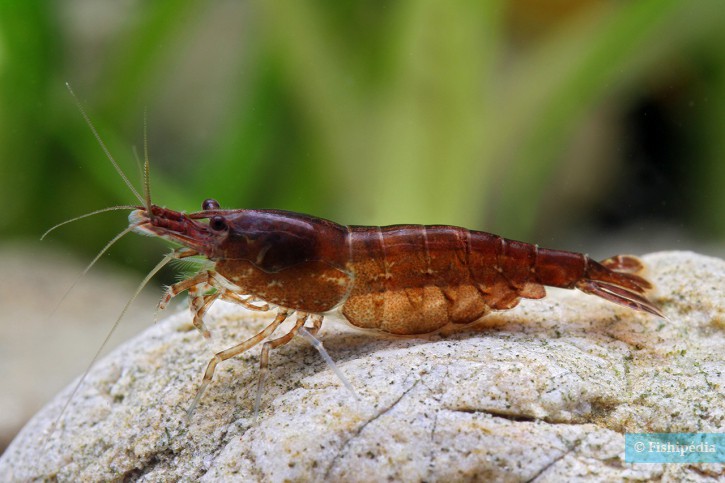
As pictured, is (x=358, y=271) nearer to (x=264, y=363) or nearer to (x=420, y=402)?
(x=264, y=363)

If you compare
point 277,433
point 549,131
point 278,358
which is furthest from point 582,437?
point 549,131

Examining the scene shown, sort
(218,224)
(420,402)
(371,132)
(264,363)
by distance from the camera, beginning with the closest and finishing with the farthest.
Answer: (420,402), (264,363), (218,224), (371,132)

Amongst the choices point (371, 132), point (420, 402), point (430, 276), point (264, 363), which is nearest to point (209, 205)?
point (264, 363)

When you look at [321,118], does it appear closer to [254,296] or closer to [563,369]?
[254,296]

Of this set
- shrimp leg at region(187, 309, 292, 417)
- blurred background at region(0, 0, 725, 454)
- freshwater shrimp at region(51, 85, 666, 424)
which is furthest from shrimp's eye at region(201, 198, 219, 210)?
blurred background at region(0, 0, 725, 454)

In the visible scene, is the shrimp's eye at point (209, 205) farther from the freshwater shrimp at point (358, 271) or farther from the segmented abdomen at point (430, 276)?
the segmented abdomen at point (430, 276)

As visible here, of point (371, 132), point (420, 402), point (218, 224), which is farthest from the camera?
point (371, 132)
